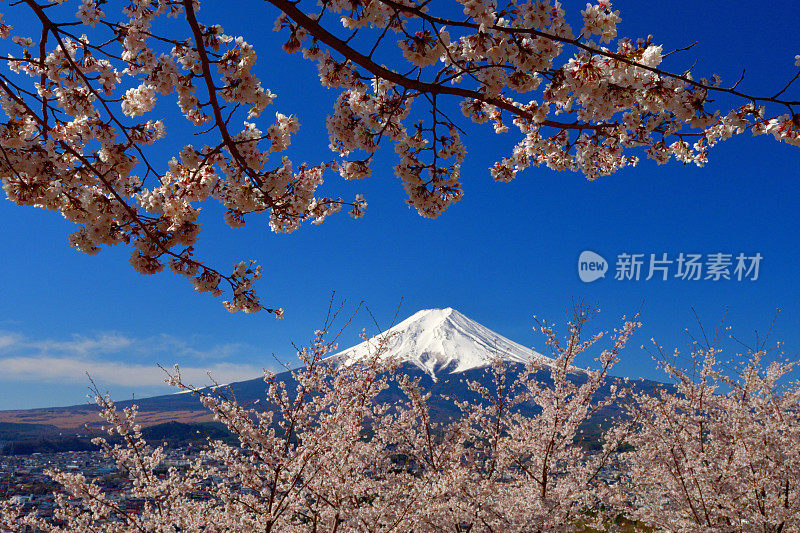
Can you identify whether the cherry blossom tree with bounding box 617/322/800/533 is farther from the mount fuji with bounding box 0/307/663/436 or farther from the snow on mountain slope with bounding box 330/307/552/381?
the snow on mountain slope with bounding box 330/307/552/381

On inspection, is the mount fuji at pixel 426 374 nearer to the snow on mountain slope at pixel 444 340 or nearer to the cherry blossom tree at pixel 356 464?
the snow on mountain slope at pixel 444 340

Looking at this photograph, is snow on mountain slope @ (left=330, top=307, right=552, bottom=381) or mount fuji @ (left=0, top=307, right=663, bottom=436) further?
snow on mountain slope @ (left=330, top=307, right=552, bottom=381)

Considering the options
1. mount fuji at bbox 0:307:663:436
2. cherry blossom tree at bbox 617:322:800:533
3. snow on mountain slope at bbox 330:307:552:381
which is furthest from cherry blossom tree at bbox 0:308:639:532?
snow on mountain slope at bbox 330:307:552:381

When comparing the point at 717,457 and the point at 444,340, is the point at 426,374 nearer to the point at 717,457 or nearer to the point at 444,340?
the point at 717,457

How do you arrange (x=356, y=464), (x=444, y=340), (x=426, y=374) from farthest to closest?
(x=444, y=340) < (x=426, y=374) < (x=356, y=464)

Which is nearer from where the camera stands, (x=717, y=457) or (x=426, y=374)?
(x=717, y=457)

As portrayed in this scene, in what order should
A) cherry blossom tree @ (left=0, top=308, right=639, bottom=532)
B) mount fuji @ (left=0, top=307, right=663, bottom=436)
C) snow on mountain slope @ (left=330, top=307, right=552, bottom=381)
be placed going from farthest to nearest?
1. snow on mountain slope @ (left=330, top=307, right=552, bottom=381)
2. mount fuji @ (left=0, top=307, right=663, bottom=436)
3. cherry blossom tree @ (left=0, top=308, right=639, bottom=532)

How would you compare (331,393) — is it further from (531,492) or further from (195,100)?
(195,100)

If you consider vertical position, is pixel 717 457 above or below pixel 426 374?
above

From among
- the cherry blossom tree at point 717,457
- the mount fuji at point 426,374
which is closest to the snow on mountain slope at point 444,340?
the mount fuji at point 426,374

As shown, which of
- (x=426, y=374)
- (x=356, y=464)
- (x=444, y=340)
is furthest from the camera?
(x=444, y=340)

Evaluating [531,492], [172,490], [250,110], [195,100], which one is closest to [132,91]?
[195,100]

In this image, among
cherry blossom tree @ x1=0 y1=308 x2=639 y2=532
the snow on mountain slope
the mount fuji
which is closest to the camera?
cherry blossom tree @ x1=0 y1=308 x2=639 y2=532

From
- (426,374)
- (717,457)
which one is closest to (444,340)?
(426,374)
